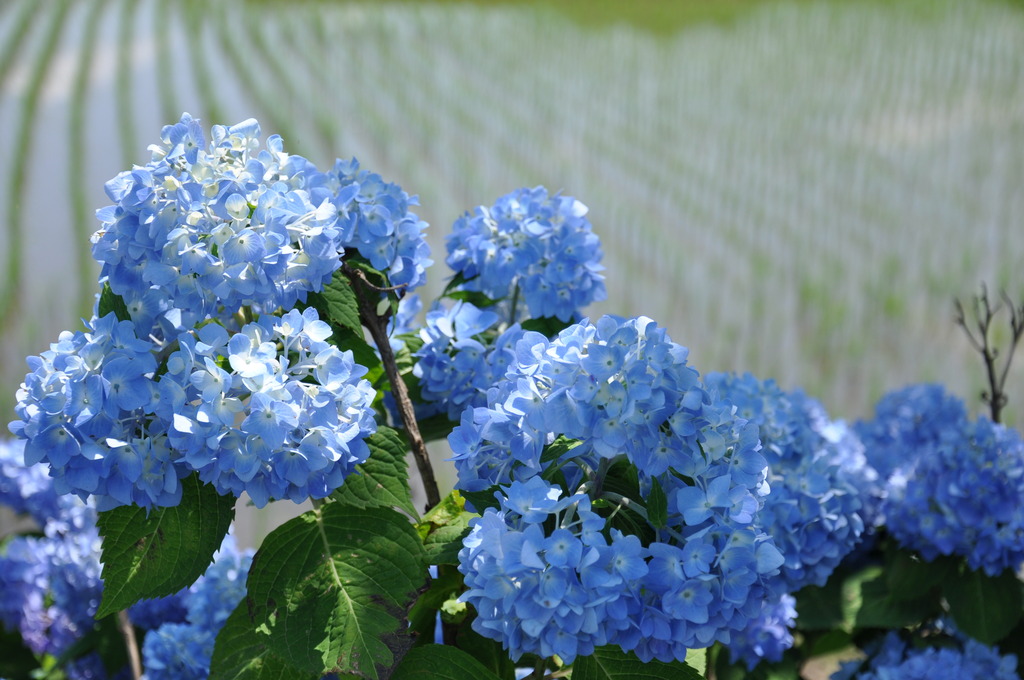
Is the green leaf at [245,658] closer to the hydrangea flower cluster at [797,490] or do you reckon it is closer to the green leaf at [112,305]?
the green leaf at [112,305]

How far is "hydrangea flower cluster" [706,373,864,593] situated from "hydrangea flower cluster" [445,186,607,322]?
0.26 metres

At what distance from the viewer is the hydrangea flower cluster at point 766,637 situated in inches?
52.2

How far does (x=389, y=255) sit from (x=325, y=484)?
343 millimetres

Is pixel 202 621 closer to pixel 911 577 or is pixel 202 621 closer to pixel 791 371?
pixel 911 577

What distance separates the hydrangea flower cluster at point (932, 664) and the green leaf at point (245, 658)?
928 mm

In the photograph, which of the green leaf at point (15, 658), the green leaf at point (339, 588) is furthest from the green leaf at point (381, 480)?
the green leaf at point (15, 658)

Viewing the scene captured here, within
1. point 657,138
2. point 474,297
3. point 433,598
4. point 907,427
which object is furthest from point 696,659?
point 657,138

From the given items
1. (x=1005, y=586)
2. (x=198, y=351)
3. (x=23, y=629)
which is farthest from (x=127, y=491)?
(x=1005, y=586)

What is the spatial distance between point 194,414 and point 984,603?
1327mm

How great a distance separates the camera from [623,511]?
856 mm

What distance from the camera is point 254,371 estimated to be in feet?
2.72

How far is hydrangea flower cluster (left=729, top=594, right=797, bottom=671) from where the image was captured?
4.35 ft

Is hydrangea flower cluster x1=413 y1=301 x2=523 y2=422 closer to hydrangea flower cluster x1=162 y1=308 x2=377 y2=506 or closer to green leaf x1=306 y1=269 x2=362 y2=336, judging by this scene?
green leaf x1=306 y1=269 x2=362 y2=336

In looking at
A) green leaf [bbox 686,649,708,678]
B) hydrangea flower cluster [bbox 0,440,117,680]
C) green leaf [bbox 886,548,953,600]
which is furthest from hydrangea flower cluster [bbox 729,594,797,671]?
hydrangea flower cluster [bbox 0,440,117,680]
